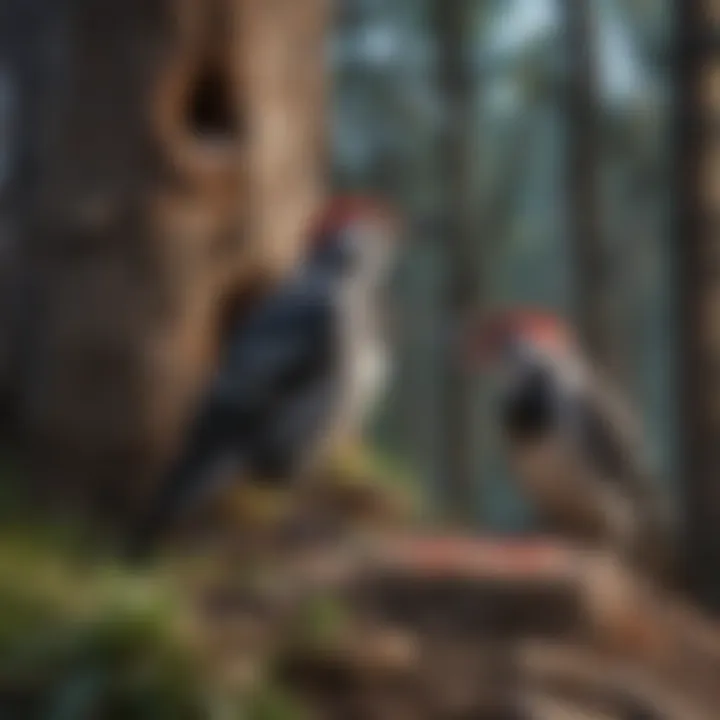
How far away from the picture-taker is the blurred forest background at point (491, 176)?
6668mm

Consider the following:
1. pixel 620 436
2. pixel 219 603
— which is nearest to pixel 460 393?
pixel 620 436

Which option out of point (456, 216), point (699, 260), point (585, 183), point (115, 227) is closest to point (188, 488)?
point (115, 227)

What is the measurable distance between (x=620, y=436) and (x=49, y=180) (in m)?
1.70

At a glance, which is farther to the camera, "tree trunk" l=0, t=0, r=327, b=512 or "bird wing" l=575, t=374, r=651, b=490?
"bird wing" l=575, t=374, r=651, b=490

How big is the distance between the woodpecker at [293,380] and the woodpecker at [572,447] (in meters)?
0.52

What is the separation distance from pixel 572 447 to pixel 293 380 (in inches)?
34.7

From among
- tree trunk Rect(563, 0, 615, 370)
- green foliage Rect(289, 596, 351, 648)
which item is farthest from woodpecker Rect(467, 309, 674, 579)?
tree trunk Rect(563, 0, 615, 370)

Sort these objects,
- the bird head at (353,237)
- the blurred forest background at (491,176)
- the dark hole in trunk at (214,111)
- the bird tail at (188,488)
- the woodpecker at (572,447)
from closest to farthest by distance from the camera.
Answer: the bird tail at (188,488)
the bird head at (353,237)
the dark hole in trunk at (214,111)
the woodpecker at (572,447)
the blurred forest background at (491,176)

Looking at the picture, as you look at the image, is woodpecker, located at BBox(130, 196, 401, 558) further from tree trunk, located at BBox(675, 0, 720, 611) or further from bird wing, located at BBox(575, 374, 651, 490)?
tree trunk, located at BBox(675, 0, 720, 611)

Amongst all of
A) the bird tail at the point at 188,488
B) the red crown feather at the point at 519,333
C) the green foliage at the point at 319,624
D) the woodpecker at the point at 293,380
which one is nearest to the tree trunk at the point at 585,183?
the red crown feather at the point at 519,333

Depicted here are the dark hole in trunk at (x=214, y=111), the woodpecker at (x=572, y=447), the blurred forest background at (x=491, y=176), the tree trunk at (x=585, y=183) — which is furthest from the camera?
the blurred forest background at (x=491, y=176)

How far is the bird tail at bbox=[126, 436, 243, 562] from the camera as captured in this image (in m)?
4.06

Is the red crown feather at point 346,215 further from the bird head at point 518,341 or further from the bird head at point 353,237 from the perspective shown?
the bird head at point 518,341

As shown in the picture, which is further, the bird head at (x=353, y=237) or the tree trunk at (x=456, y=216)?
the tree trunk at (x=456, y=216)
